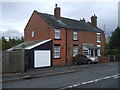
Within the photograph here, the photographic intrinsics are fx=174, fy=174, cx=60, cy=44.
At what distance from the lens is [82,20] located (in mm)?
36719

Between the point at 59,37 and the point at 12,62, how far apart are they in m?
11.3

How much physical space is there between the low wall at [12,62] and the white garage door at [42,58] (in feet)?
16.4

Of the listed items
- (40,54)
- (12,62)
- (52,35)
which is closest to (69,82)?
(12,62)

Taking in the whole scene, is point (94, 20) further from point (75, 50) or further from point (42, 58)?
point (42, 58)

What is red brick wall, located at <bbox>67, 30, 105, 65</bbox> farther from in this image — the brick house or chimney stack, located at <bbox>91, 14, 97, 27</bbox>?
chimney stack, located at <bbox>91, 14, 97, 27</bbox>

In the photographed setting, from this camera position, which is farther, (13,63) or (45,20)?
(45,20)

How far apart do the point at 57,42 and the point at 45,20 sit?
12.6ft

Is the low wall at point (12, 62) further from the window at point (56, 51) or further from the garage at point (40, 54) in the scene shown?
the window at point (56, 51)

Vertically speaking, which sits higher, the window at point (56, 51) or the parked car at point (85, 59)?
the window at point (56, 51)

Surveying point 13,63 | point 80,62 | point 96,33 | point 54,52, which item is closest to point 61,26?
Answer: point 54,52

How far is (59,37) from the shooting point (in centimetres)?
2670

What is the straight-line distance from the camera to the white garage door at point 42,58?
73.3ft

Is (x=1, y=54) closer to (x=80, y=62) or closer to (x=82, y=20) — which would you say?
(x=80, y=62)

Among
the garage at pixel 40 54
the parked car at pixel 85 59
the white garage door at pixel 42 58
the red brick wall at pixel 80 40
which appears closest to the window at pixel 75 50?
the red brick wall at pixel 80 40
